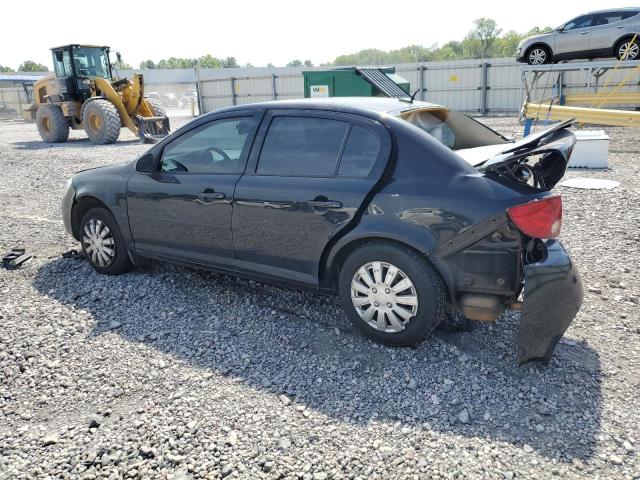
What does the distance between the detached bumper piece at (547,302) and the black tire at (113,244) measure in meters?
3.55

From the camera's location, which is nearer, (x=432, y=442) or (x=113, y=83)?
(x=432, y=442)

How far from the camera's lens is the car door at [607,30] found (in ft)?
51.8

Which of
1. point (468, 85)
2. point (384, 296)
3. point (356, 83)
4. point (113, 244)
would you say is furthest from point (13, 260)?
point (468, 85)

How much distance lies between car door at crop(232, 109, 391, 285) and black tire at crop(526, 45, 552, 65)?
16.3 metres

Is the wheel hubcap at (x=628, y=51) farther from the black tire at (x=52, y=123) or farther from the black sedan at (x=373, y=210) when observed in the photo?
the black tire at (x=52, y=123)

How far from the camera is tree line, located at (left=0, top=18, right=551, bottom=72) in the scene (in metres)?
95.2

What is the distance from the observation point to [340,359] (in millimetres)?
3553

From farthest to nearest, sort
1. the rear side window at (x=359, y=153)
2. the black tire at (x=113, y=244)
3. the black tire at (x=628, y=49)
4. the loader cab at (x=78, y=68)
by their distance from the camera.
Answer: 1. the loader cab at (x=78, y=68)
2. the black tire at (x=628, y=49)
3. the black tire at (x=113, y=244)
4. the rear side window at (x=359, y=153)

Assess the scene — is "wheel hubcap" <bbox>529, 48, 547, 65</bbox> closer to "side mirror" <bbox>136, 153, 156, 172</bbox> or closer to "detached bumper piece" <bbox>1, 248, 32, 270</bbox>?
"side mirror" <bbox>136, 153, 156, 172</bbox>

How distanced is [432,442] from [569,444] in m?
0.69

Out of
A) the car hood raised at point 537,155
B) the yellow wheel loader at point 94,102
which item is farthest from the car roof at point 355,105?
the yellow wheel loader at point 94,102

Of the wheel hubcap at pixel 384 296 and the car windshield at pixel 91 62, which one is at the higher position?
the car windshield at pixel 91 62

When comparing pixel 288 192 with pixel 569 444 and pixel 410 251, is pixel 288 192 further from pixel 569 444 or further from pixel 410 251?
pixel 569 444

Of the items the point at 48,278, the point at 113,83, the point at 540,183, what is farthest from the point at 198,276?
the point at 113,83
